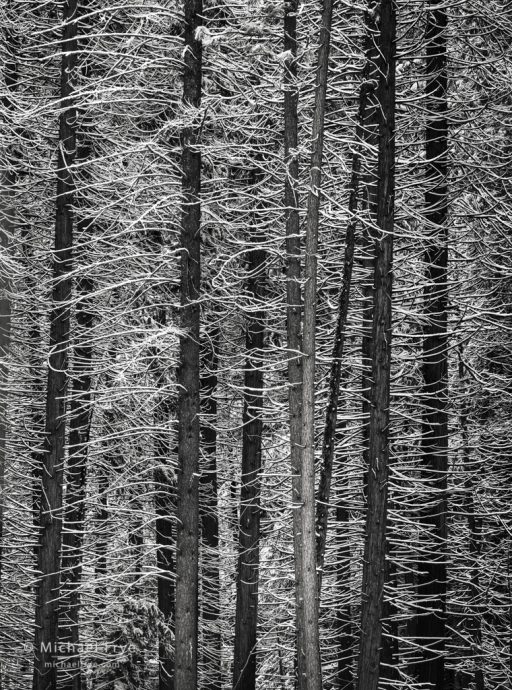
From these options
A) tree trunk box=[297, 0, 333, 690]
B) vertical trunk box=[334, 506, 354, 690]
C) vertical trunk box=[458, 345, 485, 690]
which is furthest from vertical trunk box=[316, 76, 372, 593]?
vertical trunk box=[458, 345, 485, 690]

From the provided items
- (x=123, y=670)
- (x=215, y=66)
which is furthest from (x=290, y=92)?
(x=123, y=670)

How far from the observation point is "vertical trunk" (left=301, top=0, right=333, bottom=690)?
31.5 ft

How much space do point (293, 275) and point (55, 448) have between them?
4.99 m

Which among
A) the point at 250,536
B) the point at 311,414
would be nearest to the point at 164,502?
the point at 250,536

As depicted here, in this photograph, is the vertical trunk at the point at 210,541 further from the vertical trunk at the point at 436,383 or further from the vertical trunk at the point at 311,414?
the vertical trunk at the point at 311,414

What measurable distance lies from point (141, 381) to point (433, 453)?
5.37 metres

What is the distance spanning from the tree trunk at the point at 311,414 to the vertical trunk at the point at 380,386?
803mm

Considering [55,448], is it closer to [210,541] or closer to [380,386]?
[380,386]

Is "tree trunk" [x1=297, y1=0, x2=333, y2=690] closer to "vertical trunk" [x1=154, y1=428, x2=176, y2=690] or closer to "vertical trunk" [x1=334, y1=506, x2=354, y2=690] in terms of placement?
"vertical trunk" [x1=334, y1=506, x2=354, y2=690]

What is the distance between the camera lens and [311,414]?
9906 millimetres

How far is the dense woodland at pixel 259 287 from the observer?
34.0 ft

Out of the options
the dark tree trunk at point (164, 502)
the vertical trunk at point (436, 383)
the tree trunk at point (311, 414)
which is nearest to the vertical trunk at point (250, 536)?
the dark tree trunk at point (164, 502)

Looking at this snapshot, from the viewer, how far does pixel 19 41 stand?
13523mm

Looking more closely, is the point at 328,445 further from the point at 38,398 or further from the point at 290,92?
the point at 38,398
